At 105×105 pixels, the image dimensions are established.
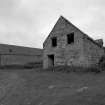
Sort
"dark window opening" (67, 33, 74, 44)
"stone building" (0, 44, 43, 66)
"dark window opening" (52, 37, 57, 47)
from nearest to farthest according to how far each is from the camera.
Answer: "dark window opening" (67, 33, 74, 44)
"dark window opening" (52, 37, 57, 47)
"stone building" (0, 44, 43, 66)

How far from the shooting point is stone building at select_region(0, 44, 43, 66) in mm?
43688

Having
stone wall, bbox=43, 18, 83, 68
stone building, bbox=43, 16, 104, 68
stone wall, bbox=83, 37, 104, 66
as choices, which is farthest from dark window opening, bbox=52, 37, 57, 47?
stone wall, bbox=83, 37, 104, 66

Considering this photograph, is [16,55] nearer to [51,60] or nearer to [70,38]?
[51,60]

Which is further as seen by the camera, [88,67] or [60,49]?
[60,49]

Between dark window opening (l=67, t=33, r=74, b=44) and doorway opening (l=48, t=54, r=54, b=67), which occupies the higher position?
dark window opening (l=67, t=33, r=74, b=44)

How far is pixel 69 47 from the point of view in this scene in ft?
75.7

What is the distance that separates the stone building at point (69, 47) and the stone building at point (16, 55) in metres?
20.5

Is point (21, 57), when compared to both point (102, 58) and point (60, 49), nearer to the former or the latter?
point (60, 49)

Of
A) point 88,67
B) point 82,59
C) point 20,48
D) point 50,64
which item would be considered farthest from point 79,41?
point 20,48

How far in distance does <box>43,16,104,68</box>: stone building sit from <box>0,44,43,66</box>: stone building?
20516 mm

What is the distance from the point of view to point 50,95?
11852 mm

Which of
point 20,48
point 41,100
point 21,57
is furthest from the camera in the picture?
point 20,48

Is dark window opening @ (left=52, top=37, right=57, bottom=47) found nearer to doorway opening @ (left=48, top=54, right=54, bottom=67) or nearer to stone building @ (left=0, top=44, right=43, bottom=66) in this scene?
doorway opening @ (left=48, top=54, right=54, bottom=67)

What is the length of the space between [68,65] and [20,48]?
31566 millimetres
